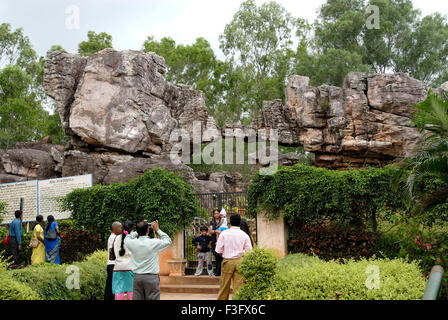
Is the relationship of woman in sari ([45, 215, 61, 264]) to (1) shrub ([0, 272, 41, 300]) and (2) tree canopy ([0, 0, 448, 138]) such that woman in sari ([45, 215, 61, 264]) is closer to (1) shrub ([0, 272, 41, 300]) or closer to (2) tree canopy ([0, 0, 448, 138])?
(1) shrub ([0, 272, 41, 300])

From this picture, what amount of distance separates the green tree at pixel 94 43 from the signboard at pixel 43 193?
24.7 metres

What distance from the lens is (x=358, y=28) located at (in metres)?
32.9

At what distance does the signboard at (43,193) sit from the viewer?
1448 cm

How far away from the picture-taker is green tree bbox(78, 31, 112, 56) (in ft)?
124

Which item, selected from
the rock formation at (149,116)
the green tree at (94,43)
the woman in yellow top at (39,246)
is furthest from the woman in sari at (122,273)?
the green tree at (94,43)

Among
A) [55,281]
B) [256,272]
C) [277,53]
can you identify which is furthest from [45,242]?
[277,53]

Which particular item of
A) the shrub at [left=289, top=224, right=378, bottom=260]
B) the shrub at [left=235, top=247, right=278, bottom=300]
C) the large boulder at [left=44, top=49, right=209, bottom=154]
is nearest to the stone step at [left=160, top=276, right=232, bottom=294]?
the shrub at [left=289, top=224, right=378, bottom=260]

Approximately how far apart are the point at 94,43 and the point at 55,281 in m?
33.8

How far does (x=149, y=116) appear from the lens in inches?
917

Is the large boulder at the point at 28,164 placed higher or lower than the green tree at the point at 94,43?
lower

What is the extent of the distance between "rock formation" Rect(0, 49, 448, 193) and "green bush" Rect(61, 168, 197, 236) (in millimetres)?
8803

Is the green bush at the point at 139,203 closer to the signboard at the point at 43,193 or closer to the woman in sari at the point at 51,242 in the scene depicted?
the signboard at the point at 43,193

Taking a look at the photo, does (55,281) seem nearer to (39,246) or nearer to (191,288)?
(39,246)

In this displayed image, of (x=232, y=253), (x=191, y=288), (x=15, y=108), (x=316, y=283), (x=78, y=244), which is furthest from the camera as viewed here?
(x=15, y=108)
